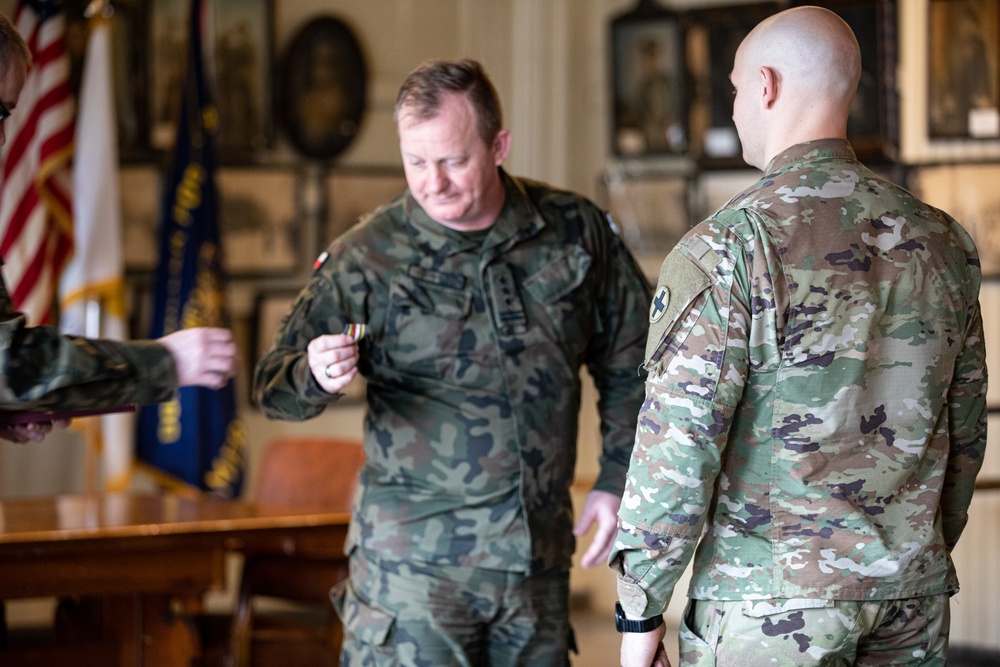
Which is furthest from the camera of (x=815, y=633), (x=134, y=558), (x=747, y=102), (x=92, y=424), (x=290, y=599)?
(x=92, y=424)

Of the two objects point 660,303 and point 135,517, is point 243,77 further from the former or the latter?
point 660,303

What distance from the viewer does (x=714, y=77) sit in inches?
225

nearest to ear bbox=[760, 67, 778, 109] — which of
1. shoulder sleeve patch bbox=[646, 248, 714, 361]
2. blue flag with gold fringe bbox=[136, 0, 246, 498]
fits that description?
shoulder sleeve patch bbox=[646, 248, 714, 361]

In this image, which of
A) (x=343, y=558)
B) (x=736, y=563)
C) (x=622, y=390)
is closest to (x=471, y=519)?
(x=622, y=390)

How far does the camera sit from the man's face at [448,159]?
8.10 ft

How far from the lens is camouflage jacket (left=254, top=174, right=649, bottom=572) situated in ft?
8.15

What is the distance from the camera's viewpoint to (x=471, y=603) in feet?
8.05

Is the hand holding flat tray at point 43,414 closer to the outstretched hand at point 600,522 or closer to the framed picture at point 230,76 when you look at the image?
the outstretched hand at point 600,522

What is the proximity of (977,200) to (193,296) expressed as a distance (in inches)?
134

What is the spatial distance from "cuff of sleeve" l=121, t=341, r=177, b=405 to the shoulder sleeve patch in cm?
90

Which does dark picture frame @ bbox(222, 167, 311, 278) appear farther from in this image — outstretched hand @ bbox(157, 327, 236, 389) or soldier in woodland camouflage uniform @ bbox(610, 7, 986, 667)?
A: soldier in woodland camouflage uniform @ bbox(610, 7, 986, 667)

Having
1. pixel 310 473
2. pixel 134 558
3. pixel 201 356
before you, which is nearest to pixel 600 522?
pixel 201 356

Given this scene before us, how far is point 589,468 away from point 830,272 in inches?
173

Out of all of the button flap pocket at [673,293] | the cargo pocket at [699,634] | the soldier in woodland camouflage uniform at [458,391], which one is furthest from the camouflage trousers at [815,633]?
the soldier in woodland camouflage uniform at [458,391]
